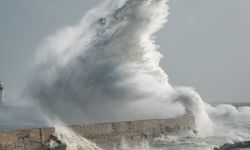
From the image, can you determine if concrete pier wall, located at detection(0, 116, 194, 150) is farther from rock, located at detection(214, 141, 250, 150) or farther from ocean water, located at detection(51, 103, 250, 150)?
rock, located at detection(214, 141, 250, 150)

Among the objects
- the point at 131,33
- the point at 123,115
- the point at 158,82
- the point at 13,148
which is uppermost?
the point at 131,33

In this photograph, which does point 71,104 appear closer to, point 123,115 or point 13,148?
point 123,115

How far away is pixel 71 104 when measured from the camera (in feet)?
62.8

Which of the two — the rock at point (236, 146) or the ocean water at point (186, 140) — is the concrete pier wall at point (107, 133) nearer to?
the ocean water at point (186, 140)

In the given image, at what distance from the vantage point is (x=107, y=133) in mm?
14617

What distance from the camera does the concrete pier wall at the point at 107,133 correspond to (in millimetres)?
11509

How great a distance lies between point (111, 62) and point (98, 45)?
871 millimetres

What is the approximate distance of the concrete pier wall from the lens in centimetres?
1151

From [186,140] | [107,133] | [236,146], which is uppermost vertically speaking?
[107,133]

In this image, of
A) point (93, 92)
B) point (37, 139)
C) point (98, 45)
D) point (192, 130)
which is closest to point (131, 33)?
point (98, 45)

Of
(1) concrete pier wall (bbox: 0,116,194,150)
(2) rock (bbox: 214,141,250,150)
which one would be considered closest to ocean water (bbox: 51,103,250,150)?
(1) concrete pier wall (bbox: 0,116,194,150)

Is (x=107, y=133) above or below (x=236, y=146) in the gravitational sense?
above

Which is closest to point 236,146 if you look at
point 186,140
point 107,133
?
point 186,140

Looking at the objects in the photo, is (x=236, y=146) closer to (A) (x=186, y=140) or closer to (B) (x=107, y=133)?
(A) (x=186, y=140)
